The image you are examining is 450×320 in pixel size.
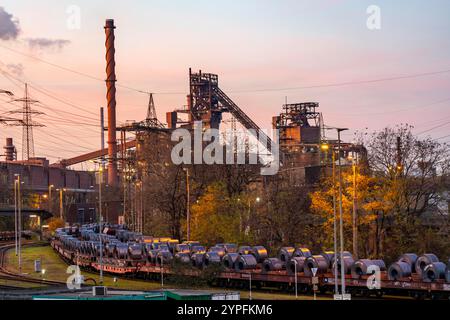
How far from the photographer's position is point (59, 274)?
5800cm

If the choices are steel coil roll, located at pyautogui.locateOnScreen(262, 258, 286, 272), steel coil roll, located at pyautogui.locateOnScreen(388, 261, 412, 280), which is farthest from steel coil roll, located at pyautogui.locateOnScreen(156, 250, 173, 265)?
steel coil roll, located at pyautogui.locateOnScreen(388, 261, 412, 280)

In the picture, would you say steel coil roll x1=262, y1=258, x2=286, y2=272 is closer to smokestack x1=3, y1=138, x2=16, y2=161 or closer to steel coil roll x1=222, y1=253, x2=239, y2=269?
steel coil roll x1=222, y1=253, x2=239, y2=269

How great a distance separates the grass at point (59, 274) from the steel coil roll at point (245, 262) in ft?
8.36

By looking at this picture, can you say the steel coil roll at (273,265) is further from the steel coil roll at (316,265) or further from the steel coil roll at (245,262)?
the steel coil roll at (316,265)

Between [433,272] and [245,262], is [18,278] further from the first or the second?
[433,272]

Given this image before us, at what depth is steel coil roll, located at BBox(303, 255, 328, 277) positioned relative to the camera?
1730 inches

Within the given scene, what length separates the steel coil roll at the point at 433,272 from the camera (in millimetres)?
38281

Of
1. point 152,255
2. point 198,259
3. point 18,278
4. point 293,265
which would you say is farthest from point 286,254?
point 18,278

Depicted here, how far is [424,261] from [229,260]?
14653 millimetres

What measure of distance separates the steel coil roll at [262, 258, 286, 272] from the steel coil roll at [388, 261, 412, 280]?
29.3 feet

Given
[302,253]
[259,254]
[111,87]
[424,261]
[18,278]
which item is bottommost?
[18,278]

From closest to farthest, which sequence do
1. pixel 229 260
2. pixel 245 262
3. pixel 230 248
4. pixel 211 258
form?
pixel 245 262, pixel 229 260, pixel 211 258, pixel 230 248

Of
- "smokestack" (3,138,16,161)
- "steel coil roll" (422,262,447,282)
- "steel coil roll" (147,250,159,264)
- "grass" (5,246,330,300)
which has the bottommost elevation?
"grass" (5,246,330,300)
